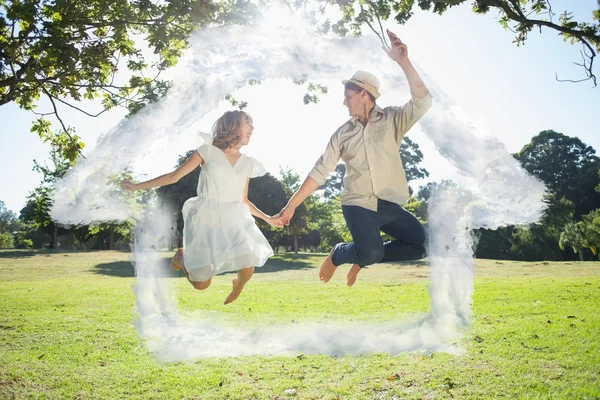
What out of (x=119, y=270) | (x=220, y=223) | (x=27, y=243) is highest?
(x=220, y=223)

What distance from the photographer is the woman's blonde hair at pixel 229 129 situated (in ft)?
17.7

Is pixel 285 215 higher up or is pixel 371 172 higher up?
pixel 371 172

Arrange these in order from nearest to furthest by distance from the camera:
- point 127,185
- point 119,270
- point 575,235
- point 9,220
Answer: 1. point 127,185
2. point 119,270
3. point 575,235
4. point 9,220

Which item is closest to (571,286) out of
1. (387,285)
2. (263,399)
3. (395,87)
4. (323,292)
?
(387,285)

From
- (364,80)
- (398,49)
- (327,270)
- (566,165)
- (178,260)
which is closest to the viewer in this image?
(398,49)

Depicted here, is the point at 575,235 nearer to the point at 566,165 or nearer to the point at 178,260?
the point at 566,165

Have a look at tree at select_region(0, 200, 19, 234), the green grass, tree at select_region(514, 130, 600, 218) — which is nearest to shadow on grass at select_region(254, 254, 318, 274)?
the green grass

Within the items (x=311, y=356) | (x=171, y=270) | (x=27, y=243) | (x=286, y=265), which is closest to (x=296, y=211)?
(x=286, y=265)

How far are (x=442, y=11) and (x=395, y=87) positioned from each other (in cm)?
425

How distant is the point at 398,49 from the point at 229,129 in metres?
1.91

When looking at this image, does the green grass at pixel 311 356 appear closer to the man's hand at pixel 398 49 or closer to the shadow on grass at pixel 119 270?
the man's hand at pixel 398 49

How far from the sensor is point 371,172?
17.3ft

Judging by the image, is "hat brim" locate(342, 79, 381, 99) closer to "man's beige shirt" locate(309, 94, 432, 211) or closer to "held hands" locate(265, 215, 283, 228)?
"man's beige shirt" locate(309, 94, 432, 211)

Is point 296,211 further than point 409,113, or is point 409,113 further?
point 296,211
